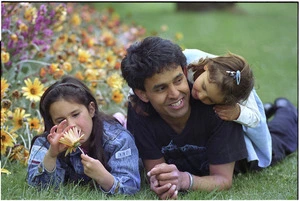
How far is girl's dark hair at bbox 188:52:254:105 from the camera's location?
116 inches

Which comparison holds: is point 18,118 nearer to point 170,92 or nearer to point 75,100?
point 75,100

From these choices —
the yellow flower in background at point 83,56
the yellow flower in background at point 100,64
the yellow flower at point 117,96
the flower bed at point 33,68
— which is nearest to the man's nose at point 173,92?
the flower bed at point 33,68

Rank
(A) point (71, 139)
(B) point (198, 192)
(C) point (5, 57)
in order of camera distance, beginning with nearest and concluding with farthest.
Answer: (A) point (71, 139)
(B) point (198, 192)
(C) point (5, 57)

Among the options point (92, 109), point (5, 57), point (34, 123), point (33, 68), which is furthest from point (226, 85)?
point (33, 68)

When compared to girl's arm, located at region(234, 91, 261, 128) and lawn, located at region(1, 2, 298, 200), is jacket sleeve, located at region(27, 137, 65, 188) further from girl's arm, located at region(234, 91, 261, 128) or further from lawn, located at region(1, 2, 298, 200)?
girl's arm, located at region(234, 91, 261, 128)

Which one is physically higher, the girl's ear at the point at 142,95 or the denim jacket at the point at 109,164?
the girl's ear at the point at 142,95

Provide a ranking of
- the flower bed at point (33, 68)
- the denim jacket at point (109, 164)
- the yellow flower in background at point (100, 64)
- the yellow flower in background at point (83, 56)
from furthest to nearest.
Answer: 1. the yellow flower in background at point (100, 64)
2. the yellow flower in background at point (83, 56)
3. the flower bed at point (33, 68)
4. the denim jacket at point (109, 164)

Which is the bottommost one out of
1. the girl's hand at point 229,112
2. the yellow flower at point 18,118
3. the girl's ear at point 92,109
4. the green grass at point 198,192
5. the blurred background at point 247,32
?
the blurred background at point 247,32

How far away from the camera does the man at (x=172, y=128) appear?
2.97 metres

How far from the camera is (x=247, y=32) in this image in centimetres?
1072

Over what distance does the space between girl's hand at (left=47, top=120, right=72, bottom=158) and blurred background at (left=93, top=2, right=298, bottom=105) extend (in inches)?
129

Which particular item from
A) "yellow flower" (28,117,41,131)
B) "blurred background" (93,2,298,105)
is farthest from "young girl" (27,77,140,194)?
"blurred background" (93,2,298,105)

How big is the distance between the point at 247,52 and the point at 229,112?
595 cm

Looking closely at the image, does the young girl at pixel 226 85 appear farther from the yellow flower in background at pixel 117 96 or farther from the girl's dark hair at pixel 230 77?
the yellow flower in background at pixel 117 96
